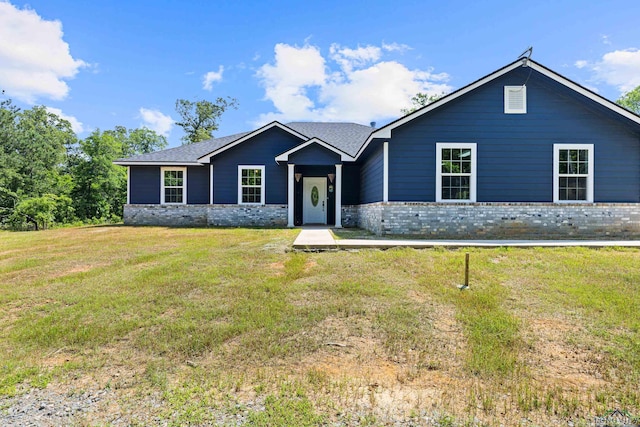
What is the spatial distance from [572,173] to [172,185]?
1549cm

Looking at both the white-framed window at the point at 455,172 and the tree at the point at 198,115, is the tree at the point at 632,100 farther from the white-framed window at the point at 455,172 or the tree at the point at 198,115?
the tree at the point at 198,115

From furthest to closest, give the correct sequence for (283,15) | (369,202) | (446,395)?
(283,15) → (369,202) → (446,395)

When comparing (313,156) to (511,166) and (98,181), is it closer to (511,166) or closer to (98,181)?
(511,166)

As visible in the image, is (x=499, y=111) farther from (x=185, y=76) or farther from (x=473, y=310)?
(x=185, y=76)

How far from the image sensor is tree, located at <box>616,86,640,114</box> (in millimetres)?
29438

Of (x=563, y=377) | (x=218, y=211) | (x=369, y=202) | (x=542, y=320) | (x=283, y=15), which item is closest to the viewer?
(x=563, y=377)

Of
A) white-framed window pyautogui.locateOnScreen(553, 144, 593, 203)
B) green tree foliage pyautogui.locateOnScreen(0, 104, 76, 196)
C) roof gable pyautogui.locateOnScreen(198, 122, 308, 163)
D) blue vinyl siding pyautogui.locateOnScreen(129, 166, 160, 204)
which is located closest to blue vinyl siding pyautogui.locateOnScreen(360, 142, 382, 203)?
roof gable pyautogui.locateOnScreen(198, 122, 308, 163)

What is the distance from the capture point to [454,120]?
32.0 feet

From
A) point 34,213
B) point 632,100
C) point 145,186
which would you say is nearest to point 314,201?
point 145,186

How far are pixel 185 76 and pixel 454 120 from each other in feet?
73.5

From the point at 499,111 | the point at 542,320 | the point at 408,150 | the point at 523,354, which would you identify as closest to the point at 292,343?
the point at 523,354

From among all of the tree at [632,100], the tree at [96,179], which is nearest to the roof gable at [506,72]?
the tree at [96,179]

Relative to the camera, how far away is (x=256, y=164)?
14336 mm

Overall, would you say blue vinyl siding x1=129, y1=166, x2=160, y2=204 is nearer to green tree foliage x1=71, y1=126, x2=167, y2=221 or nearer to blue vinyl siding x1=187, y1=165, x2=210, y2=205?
blue vinyl siding x1=187, y1=165, x2=210, y2=205
